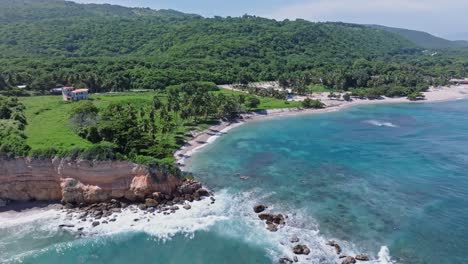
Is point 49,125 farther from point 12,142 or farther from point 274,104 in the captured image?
point 274,104

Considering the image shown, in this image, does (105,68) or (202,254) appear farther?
(105,68)

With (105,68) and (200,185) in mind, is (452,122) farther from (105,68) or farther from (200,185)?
(105,68)

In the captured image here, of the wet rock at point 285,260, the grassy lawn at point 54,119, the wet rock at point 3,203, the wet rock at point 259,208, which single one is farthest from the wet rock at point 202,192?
the wet rock at point 3,203

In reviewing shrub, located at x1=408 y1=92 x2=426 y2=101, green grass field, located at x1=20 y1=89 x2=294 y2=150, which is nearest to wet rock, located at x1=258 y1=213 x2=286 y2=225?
green grass field, located at x1=20 y1=89 x2=294 y2=150

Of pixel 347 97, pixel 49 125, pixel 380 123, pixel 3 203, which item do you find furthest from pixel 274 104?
→ pixel 3 203

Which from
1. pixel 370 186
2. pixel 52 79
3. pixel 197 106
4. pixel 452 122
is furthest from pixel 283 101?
pixel 52 79
